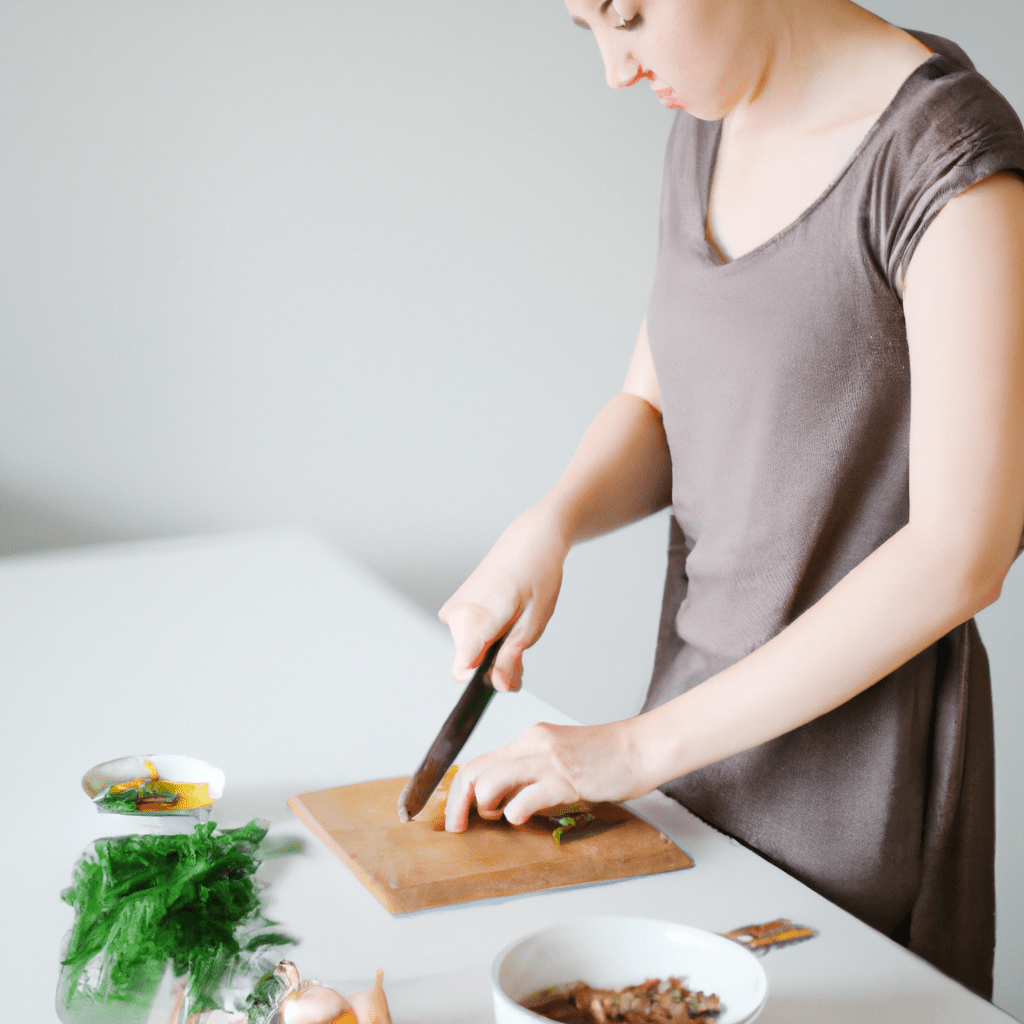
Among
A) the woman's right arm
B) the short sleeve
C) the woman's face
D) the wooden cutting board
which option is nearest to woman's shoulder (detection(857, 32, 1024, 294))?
the short sleeve

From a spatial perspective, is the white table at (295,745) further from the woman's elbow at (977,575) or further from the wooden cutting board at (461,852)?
the woman's elbow at (977,575)

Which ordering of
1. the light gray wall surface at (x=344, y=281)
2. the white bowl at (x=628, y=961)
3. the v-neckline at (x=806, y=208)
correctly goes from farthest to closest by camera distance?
the light gray wall surface at (x=344, y=281)
the v-neckline at (x=806, y=208)
the white bowl at (x=628, y=961)

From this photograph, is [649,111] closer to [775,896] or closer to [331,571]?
[331,571]

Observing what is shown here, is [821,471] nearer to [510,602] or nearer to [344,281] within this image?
[510,602]

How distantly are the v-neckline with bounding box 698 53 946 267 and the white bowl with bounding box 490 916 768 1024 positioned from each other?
534 millimetres

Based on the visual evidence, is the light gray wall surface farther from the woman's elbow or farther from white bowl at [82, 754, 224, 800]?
white bowl at [82, 754, 224, 800]

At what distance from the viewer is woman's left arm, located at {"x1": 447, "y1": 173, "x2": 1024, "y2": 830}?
720mm

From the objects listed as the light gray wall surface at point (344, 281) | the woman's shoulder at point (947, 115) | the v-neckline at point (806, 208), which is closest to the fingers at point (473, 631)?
the v-neckline at point (806, 208)

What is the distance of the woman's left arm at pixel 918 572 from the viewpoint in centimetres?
72

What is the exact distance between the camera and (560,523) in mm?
1008

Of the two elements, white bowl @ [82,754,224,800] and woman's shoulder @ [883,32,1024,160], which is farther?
white bowl @ [82,754,224,800]

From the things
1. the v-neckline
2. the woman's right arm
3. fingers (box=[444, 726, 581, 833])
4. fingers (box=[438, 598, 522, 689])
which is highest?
the v-neckline

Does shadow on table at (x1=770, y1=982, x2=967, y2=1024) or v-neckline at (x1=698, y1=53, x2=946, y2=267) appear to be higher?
v-neckline at (x1=698, y1=53, x2=946, y2=267)

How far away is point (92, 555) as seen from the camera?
5.16 ft
